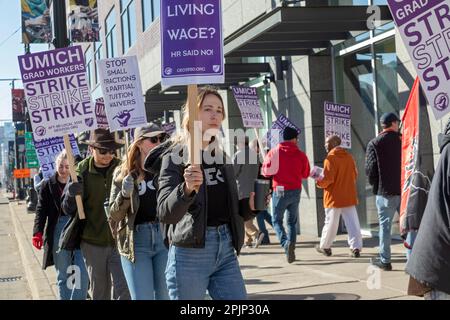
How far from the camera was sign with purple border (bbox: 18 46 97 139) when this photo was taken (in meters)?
7.50

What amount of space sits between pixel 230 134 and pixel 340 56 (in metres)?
4.77

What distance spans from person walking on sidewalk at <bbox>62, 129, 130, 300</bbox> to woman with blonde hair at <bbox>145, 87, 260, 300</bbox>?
2139 millimetres

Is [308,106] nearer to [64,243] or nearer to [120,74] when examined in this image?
[120,74]

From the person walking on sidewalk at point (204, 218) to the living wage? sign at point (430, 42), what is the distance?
162 centimetres

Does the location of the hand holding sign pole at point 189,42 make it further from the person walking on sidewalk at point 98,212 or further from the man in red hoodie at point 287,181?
the man in red hoodie at point 287,181

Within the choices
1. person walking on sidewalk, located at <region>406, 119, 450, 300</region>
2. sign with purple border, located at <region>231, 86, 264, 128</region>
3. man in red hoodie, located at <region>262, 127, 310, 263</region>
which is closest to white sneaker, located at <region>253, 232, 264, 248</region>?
man in red hoodie, located at <region>262, 127, 310, 263</region>

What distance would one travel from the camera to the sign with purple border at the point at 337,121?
34.3 ft

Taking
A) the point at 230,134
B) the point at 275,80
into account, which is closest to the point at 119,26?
the point at 230,134

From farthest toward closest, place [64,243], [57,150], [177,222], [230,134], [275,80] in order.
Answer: [230,134], [275,80], [57,150], [64,243], [177,222]

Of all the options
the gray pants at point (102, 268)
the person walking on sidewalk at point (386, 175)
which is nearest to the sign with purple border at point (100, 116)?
the person walking on sidewalk at point (386, 175)

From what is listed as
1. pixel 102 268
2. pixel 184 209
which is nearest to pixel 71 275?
pixel 102 268

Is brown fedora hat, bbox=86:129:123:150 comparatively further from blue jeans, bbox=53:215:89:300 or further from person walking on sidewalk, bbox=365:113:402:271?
Answer: person walking on sidewalk, bbox=365:113:402:271

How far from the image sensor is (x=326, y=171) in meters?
9.54

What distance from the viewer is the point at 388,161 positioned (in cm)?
817
